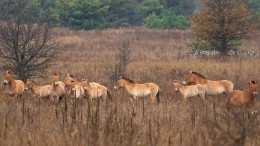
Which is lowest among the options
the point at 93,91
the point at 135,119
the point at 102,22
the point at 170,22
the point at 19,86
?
the point at 170,22

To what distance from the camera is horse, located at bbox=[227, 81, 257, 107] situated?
12.5 metres

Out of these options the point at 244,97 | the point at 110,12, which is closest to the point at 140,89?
the point at 244,97

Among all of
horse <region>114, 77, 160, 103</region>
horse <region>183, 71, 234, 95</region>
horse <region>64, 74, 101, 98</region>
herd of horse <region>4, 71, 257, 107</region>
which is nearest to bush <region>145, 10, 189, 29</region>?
horse <region>183, 71, 234, 95</region>

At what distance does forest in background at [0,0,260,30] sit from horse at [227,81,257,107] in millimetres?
28150

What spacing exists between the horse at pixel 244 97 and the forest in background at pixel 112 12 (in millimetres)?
28150

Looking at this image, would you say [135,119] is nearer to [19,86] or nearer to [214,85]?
[19,86]

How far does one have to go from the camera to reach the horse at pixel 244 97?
12.5 metres

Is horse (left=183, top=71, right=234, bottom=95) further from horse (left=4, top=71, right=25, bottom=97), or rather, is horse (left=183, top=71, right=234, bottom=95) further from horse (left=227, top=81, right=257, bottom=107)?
horse (left=4, top=71, right=25, bottom=97)

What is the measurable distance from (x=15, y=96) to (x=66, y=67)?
34.6ft

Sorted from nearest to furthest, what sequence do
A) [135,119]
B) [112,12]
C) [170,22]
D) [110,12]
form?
1. [135,119]
2. [170,22]
3. [110,12]
4. [112,12]

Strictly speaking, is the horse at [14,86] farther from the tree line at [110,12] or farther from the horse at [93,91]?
the tree line at [110,12]

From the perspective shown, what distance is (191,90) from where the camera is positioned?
49.7 ft

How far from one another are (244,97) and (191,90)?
2695 mm

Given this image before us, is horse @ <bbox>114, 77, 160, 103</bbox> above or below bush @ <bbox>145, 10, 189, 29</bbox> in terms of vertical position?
above
